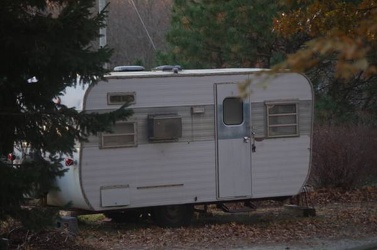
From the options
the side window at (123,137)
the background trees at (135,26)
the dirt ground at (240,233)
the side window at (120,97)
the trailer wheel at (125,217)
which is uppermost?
the background trees at (135,26)

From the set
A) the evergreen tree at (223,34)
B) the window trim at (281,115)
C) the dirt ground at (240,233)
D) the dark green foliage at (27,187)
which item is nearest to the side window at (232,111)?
the window trim at (281,115)

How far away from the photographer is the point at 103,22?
8.98 m

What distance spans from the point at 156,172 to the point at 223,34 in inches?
341

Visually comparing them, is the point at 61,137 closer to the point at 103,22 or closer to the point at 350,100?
the point at 103,22

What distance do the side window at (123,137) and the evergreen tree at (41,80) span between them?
4496mm

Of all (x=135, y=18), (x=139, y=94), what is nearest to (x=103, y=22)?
(x=139, y=94)

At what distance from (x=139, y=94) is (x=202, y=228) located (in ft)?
8.31

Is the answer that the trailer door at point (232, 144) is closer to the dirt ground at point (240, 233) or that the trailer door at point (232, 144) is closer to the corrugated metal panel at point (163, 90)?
the corrugated metal panel at point (163, 90)

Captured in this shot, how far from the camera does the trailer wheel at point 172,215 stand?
14.4 meters

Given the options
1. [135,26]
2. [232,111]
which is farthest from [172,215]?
[135,26]

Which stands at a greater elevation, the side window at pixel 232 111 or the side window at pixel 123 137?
the side window at pixel 232 111

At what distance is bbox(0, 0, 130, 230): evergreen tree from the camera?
865cm

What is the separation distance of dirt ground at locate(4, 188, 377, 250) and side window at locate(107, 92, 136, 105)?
216cm

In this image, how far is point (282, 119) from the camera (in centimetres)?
1505
